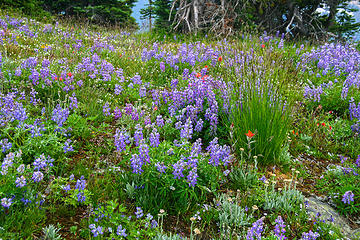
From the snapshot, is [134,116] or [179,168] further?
[134,116]

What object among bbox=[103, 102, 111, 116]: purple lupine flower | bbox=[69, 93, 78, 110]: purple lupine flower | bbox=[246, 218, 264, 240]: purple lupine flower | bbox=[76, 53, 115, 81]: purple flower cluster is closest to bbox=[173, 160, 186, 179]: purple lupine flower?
bbox=[246, 218, 264, 240]: purple lupine flower

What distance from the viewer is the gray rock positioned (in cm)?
316

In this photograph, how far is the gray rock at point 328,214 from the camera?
3.16 metres

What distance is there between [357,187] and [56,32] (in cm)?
946

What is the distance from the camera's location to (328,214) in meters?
3.35

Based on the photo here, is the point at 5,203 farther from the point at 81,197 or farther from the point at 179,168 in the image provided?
the point at 179,168

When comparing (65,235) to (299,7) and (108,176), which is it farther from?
(299,7)

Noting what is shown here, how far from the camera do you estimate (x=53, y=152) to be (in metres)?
3.05

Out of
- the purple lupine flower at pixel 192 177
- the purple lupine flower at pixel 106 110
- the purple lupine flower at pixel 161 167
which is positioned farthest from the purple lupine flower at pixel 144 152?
the purple lupine flower at pixel 106 110

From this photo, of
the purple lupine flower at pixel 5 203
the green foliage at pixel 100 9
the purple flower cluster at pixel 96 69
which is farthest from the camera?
the green foliage at pixel 100 9

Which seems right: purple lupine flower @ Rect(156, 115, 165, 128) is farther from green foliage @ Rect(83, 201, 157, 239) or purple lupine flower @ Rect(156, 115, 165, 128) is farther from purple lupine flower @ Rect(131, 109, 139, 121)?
green foliage @ Rect(83, 201, 157, 239)

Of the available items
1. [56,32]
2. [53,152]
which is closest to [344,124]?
[53,152]

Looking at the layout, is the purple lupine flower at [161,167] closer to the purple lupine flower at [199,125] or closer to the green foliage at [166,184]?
the green foliage at [166,184]

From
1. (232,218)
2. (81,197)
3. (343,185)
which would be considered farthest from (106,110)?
(343,185)
